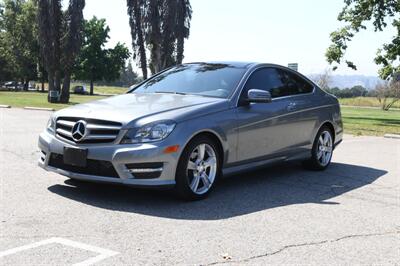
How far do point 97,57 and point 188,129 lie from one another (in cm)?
7443

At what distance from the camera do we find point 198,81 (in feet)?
22.8

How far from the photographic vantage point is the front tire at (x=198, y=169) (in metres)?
5.63

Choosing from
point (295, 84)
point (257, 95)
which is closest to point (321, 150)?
point (295, 84)

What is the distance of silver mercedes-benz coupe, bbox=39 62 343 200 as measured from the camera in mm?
5449

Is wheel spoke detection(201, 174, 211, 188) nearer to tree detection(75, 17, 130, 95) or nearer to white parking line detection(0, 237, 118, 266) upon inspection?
white parking line detection(0, 237, 118, 266)

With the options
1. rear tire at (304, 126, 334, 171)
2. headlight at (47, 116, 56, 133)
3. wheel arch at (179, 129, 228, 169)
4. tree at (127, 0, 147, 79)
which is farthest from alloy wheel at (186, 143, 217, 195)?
tree at (127, 0, 147, 79)

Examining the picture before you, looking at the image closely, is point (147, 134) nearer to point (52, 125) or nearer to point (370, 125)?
point (52, 125)

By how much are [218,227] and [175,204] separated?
0.93m

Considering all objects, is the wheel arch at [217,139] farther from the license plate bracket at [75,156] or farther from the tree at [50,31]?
the tree at [50,31]

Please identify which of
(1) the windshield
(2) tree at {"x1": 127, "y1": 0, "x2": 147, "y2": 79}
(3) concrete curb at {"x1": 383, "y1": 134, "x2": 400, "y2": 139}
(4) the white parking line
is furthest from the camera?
(2) tree at {"x1": 127, "y1": 0, "x2": 147, "y2": 79}

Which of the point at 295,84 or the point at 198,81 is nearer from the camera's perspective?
the point at 198,81

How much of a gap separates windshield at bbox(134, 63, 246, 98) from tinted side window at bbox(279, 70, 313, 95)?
1071 mm

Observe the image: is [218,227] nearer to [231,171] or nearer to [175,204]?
[175,204]

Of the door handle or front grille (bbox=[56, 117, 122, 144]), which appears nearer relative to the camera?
front grille (bbox=[56, 117, 122, 144])
